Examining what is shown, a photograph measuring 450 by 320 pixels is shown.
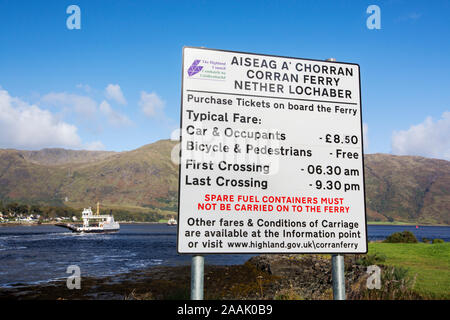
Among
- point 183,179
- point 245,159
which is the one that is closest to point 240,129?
point 245,159

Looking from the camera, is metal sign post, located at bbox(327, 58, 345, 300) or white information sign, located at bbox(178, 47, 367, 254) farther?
metal sign post, located at bbox(327, 58, 345, 300)

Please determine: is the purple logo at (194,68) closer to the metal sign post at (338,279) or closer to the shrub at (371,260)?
the metal sign post at (338,279)

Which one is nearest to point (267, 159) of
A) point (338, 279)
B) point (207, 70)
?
point (207, 70)

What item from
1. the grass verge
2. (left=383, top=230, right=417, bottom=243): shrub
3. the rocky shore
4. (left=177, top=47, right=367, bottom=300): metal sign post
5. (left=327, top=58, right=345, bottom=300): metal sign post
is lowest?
the rocky shore

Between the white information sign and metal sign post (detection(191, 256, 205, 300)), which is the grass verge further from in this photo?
metal sign post (detection(191, 256, 205, 300))

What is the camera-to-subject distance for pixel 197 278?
383 centimetres

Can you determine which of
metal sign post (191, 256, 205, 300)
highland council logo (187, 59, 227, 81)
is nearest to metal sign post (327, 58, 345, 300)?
metal sign post (191, 256, 205, 300)

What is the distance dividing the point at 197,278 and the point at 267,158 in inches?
76.6

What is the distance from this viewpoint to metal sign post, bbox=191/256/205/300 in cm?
379

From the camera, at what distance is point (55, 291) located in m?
28.2

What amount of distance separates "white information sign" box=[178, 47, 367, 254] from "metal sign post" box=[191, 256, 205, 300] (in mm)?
138

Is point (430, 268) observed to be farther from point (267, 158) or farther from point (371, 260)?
point (267, 158)

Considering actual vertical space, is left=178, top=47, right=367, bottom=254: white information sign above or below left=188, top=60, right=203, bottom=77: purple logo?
below

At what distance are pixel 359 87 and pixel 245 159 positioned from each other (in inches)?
93.2
